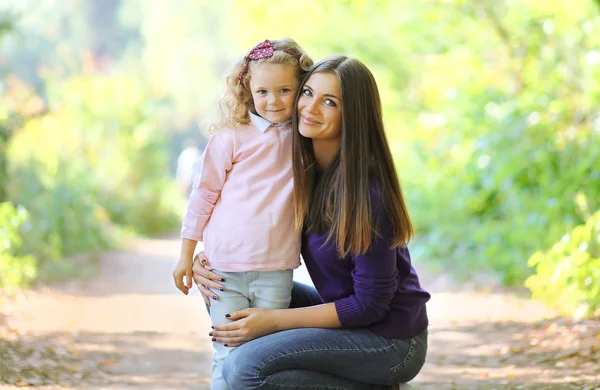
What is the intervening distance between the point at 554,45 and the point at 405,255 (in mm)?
6842

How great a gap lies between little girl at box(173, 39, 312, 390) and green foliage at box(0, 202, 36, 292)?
4.17m

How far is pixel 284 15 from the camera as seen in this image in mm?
10969

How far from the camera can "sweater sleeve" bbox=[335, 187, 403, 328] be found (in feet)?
8.98

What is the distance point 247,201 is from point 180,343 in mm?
2854

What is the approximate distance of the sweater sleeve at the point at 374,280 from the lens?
2738mm

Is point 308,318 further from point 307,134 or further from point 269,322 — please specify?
point 307,134

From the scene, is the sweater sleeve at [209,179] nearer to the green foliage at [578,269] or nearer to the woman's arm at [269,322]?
the woman's arm at [269,322]

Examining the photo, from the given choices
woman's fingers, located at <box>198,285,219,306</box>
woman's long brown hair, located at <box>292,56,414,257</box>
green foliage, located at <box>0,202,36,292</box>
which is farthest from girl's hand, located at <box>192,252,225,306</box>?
green foliage, located at <box>0,202,36,292</box>

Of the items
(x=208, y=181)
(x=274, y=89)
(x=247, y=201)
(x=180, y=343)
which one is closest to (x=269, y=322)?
(x=247, y=201)

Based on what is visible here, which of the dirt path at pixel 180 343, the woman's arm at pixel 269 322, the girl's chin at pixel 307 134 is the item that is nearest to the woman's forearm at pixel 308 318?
the woman's arm at pixel 269 322

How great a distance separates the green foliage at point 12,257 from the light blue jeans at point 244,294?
14.0 feet

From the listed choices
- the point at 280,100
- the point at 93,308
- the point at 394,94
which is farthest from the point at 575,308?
the point at 394,94

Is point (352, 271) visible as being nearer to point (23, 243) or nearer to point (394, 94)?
point (23, 243)

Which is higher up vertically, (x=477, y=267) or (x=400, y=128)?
(x=400, y=128)
